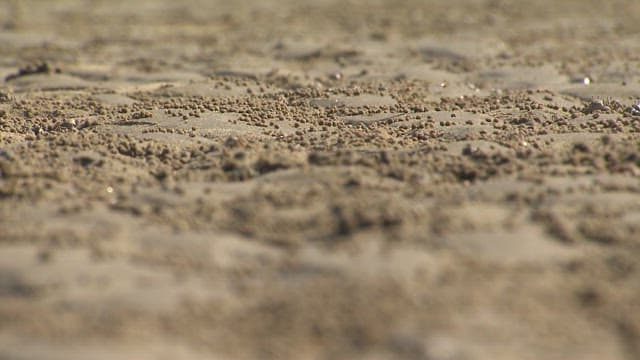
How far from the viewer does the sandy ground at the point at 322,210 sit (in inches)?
81.9

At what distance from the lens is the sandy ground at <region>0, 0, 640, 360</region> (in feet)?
6.82

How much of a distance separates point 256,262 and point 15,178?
110cm

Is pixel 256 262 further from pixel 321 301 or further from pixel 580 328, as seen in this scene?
pixel 580 328

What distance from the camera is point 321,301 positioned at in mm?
2191

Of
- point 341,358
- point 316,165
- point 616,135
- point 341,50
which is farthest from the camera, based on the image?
point 341,50

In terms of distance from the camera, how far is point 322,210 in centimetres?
271

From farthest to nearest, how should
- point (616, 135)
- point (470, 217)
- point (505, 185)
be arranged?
point (616, 135) → point (505, 185) → point (470, 217)

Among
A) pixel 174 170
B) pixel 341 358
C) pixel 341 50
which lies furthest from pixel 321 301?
pixel 341 50

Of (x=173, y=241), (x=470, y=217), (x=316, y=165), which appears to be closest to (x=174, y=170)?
(x=316, y=165)

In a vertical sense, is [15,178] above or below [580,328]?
above

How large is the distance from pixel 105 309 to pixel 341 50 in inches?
161

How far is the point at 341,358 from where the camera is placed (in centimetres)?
199

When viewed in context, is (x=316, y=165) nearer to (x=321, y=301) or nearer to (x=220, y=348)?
(x=321, y=301)

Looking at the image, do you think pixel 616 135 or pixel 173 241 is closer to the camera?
pixel 173 241
